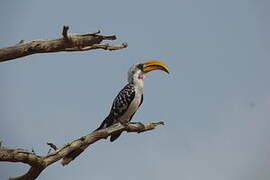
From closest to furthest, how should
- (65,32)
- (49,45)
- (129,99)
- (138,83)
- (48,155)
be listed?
(48,155), (65,32), (49,45), (129,99), (138,83)

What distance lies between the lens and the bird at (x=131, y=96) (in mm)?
10141

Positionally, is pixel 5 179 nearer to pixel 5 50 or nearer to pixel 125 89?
pixel 5 50

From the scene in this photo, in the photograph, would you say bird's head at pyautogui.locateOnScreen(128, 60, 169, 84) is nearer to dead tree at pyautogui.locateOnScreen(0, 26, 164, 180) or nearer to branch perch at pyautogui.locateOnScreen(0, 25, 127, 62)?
dead tree at pyautogui.locateOnScreen(0, 26, 164, 180)

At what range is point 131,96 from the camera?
33.4ft

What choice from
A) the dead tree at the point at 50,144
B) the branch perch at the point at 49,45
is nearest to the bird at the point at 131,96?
the dead tree at the point at 50,144

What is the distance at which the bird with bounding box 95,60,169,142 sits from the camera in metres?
10.1

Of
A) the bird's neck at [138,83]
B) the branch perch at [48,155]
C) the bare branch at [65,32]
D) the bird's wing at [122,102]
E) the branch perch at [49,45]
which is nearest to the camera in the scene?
the branch perch at [48,155]

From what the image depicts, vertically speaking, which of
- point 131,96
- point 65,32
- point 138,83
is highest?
point 138,83

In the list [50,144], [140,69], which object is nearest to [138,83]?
[140,69]

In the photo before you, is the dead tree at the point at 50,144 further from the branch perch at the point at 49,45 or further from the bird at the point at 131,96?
the bird at the point at 131,96

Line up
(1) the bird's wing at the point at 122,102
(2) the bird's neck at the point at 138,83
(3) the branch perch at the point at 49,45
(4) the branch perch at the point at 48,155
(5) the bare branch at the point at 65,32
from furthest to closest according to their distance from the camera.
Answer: (2) the bird's neck at the point at 138,83 < (1) the bird's wing at the point at 122,102 < (3) the branch perch at the point at 49,45 < (5) the bare branch at the point at 65,32 < (4) the branch perch at the point at 48,155

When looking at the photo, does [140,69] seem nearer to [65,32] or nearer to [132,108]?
[132,108]

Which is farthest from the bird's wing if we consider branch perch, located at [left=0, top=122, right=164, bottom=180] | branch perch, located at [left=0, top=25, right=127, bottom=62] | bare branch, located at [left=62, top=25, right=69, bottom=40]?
bare branch, located at [left=62, top=25, right=69, bottom=40]

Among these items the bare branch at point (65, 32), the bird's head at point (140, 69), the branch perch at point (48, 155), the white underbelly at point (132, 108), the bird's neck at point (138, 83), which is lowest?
the branch perch at point (48, 155)
